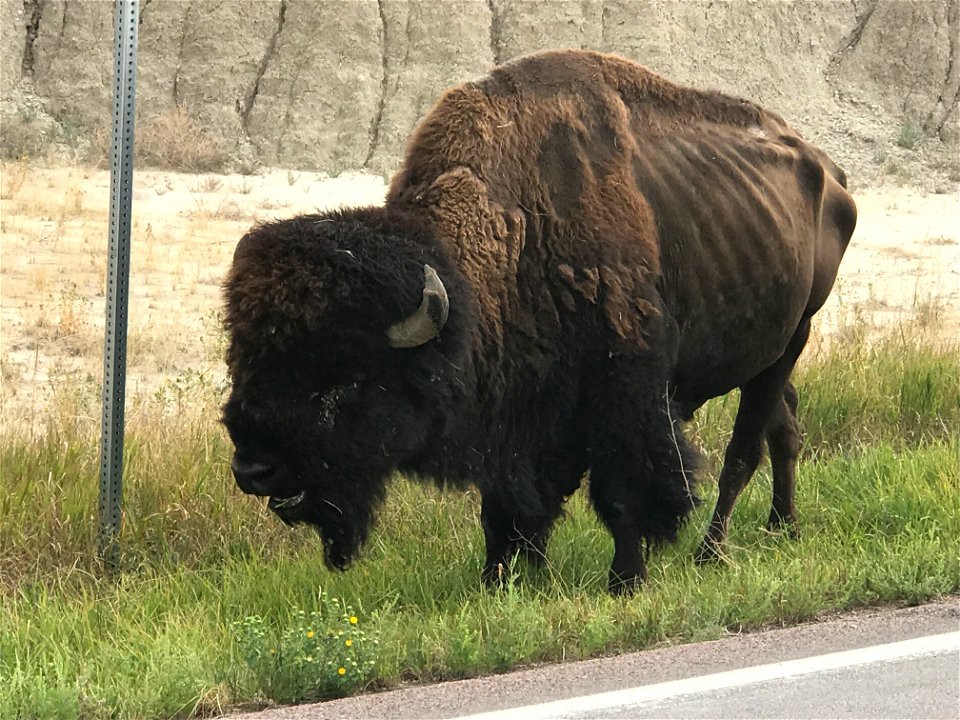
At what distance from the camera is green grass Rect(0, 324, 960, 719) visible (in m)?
4.35

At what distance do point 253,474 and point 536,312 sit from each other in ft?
4.90

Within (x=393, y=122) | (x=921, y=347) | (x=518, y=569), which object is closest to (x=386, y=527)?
(x=518, y=569)

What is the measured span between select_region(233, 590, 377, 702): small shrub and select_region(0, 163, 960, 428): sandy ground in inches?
133

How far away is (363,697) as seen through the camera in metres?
4.19

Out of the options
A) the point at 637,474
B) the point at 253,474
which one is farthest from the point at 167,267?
the point at 253,474

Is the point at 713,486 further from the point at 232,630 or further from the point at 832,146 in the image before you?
the point at 832,146

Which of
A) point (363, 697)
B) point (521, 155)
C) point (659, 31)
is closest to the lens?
point (363, 697)

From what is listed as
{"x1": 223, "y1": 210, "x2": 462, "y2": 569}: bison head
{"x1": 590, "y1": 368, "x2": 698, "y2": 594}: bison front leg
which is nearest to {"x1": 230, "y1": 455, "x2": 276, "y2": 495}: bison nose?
{"x1": 223, "y1": 210, "x2": 462, "y2": 569}: bison head

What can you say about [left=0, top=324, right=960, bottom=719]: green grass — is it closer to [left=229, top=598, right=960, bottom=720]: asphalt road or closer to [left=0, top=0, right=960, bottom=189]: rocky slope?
[left=229, top=598, right=960, bottom=720]: asphalt road

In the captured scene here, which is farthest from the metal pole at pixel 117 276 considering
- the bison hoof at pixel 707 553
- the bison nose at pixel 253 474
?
the bison hoof at pixel 707 553

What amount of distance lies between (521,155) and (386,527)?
2052 mm

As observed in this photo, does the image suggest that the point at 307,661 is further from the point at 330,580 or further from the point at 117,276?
the point at 117,276

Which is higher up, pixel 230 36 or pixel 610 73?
pixel 610 73

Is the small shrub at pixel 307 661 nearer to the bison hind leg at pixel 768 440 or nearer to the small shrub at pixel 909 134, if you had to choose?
the bison hind leg at pixel 768 440
